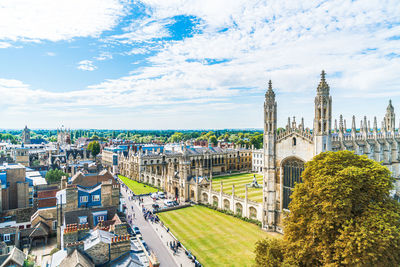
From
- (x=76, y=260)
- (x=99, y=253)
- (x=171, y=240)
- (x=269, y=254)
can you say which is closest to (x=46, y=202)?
(x=171, y=240)

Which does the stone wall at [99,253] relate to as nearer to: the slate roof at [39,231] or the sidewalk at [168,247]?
the sidewalk at [168,247]

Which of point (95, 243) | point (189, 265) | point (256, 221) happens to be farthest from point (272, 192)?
point (95, 243)

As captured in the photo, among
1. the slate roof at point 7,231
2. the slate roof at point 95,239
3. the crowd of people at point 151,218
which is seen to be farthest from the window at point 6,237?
the slate roof at point 95,239

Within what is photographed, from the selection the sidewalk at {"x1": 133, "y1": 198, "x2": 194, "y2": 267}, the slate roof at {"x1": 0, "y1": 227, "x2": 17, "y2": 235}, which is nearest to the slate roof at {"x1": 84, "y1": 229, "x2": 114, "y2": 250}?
the sidewalk at {"x1": 133, "y1": 198, "x2": 194, "y2": 267}

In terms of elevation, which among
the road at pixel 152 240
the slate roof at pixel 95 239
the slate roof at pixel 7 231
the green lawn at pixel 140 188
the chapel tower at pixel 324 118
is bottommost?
the road at pixel 152 240

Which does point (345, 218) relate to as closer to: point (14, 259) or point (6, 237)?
point (14, 259)

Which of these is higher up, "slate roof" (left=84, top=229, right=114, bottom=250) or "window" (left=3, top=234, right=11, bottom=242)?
"slate roof" (left=84, top=229, right=114, bottom=250)

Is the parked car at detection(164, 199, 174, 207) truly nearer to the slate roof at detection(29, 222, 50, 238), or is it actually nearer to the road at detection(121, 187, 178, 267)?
the road at detection(121, 187, 178, 267)
